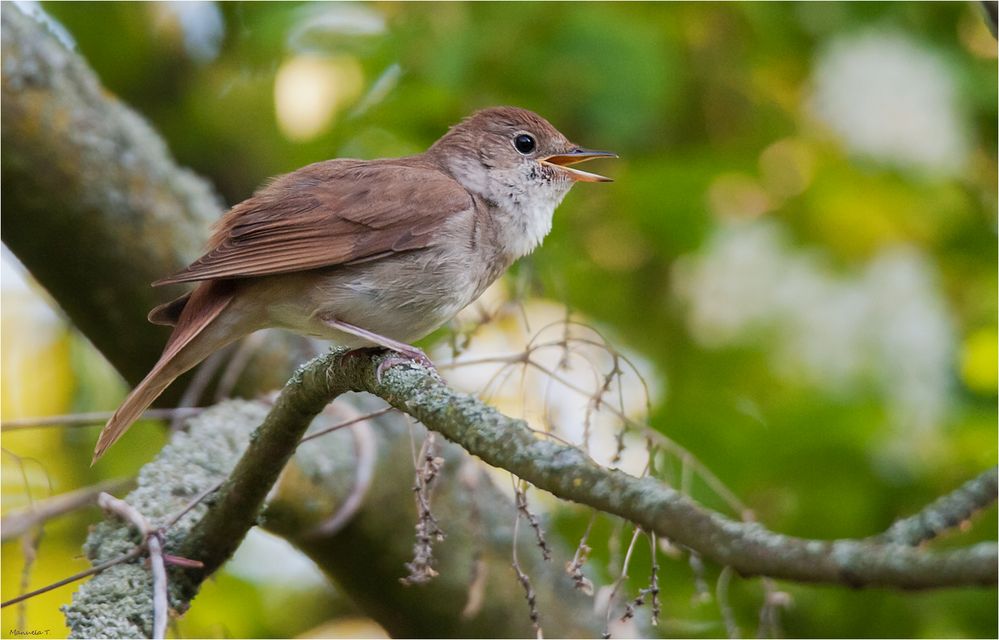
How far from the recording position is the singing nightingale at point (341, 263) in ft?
11.8

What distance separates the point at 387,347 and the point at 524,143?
5.31ft

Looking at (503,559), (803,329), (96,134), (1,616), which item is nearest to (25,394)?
(96,134)

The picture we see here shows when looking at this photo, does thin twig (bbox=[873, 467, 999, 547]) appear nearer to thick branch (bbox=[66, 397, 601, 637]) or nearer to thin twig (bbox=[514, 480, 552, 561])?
thin twig (bbox=[514, 480, 552, 561])

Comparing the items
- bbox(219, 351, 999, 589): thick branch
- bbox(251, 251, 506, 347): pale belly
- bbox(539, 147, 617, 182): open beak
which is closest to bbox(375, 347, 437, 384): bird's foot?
bbox(219, 351, 999, 589): thick branch

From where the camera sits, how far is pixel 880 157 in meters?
5.09

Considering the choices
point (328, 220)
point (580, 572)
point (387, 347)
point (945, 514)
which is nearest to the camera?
point (945, 514)

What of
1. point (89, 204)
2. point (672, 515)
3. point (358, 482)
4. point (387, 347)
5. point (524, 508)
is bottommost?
point (672, 515)

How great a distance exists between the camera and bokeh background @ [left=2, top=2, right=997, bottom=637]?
454 cm

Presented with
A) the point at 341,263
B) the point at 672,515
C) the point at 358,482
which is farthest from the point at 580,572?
the point at 358,482

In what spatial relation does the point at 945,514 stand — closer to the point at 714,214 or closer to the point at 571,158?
the point at 571,158

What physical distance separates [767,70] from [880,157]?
1.20m

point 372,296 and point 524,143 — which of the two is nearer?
point 372,296

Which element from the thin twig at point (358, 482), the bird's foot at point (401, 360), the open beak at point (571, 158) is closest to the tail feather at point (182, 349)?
the bird's foot at point (401, 360)

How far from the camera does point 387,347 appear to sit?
Result: 3330mm
